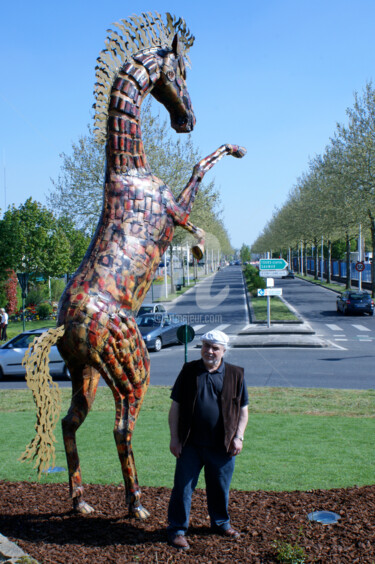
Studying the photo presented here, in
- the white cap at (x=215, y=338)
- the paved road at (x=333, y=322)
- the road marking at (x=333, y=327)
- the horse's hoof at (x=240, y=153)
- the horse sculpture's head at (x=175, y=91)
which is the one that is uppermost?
the horse sculpture's head at (x=175, y=91)

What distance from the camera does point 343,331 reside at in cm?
2370

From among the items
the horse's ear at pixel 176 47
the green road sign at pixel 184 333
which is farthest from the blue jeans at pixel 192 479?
the green road sign at pixel 184 333

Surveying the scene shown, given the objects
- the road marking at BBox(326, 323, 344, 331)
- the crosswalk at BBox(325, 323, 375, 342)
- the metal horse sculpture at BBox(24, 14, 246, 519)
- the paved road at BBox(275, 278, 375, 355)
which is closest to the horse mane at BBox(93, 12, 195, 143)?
the metal horse sculpture at BBox(24, 14, 246, 519)

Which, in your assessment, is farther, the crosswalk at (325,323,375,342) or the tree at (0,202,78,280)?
the tree at (0,202,78,280)

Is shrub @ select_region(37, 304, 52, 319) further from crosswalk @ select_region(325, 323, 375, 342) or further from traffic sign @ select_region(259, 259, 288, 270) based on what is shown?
crosswalk @ select_region(325, 323, 375, 342)

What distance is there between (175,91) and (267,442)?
4.94 metres

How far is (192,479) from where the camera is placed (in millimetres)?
4473

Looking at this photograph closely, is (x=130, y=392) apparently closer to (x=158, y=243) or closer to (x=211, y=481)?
(x=211, y=481)

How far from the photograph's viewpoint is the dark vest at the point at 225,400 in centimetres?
439

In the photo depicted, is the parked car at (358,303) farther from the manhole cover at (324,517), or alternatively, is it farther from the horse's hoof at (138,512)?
the horse's hoof at (138,512)

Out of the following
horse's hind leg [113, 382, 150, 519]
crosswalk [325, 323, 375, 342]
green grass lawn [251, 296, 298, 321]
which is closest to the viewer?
horse's hind leg [113, 382, 150, 519]

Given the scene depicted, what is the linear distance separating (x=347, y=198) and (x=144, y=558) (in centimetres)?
3214

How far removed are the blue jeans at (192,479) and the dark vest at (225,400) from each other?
14 cm

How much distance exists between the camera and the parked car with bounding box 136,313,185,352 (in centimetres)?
1991
